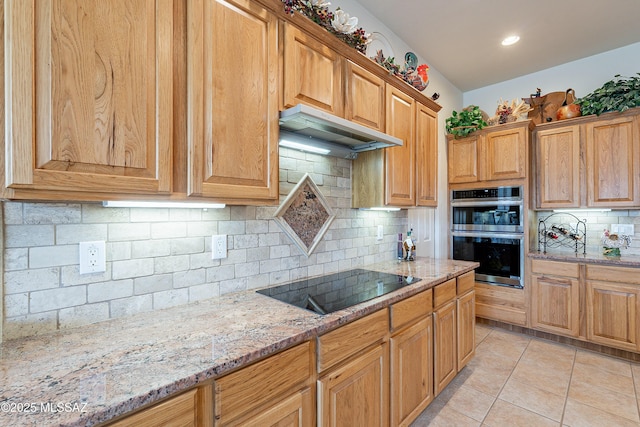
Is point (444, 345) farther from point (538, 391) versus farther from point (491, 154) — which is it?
point (491, 154)

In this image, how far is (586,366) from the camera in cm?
260

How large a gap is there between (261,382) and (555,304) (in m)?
3.38

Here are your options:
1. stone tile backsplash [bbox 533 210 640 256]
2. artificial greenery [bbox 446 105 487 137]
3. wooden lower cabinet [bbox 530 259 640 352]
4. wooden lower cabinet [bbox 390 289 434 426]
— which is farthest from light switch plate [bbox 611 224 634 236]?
wooden lower cabinet [bbox 390 289 434 426]

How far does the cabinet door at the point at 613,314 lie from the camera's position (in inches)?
102

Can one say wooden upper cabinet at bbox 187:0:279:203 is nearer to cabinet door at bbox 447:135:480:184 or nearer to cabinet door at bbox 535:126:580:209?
cabinet door at bbox 447:135:480:184

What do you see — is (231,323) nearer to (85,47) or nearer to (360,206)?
(85,47)

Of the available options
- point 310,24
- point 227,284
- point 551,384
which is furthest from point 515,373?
point 310,24

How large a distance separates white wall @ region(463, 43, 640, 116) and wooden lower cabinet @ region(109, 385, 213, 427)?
15.0ft

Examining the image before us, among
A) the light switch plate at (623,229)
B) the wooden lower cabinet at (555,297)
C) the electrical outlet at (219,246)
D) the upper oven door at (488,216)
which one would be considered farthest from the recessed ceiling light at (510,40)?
the electrical outlet at (219,246)

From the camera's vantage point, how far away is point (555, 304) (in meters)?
3.02

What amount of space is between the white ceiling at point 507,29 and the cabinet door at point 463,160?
87 cm

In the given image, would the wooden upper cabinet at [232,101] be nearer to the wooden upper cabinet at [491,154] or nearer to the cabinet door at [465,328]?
the cabinet door at [465,328]

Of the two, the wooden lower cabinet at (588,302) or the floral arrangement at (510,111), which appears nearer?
the wooden lower cabinet at (588,302)

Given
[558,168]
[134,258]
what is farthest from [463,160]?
[134,258]
